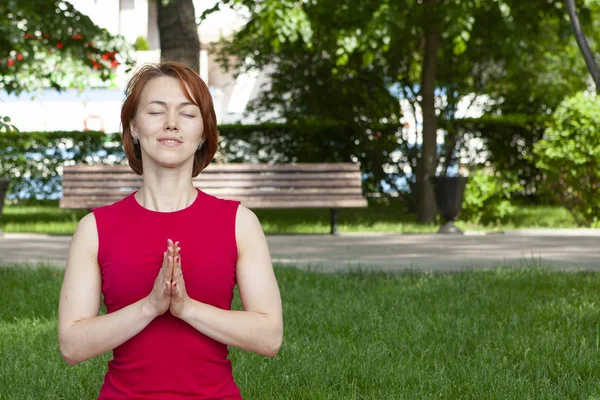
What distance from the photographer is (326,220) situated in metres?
14.6

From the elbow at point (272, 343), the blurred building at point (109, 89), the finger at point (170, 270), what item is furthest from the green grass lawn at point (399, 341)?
the blurred building at point (109, 89)

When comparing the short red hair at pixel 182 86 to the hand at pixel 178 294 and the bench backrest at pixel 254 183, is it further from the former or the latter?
the bench backrest at pixel 254 183

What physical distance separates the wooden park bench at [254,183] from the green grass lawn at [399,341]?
14.0ft

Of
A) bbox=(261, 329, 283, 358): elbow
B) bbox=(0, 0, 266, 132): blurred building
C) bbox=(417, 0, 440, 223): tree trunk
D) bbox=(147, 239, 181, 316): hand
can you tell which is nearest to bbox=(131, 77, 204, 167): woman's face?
bbox=(147, 239, 181, 316): hand

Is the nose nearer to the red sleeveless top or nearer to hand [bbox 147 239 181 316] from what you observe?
the red sleeveless top

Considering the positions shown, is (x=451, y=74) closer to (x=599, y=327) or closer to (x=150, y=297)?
(x=599, y=327)

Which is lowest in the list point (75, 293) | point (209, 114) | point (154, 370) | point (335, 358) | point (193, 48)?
point (335, 358)

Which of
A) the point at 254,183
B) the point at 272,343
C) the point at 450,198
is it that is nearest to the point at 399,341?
the point at 272,343

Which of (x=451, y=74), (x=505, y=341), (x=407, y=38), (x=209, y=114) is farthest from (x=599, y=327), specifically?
(x=451, y=74)

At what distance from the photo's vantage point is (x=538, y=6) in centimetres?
1348

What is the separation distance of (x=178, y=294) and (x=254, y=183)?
10.0 metres

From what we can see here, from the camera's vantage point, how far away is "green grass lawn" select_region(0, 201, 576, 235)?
41.8ft

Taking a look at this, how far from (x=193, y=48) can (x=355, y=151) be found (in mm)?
5161

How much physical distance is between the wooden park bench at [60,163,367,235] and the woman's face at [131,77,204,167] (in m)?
9.54
